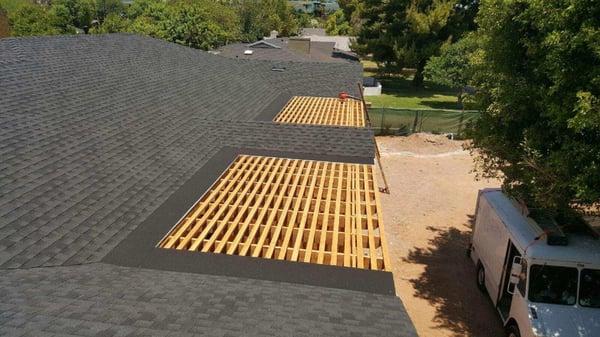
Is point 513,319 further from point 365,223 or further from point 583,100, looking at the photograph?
point 583,100

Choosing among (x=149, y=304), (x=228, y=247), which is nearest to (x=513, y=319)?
(x=228, y=247)

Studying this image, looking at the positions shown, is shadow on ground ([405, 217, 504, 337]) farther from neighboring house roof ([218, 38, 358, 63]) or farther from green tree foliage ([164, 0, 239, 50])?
green tree foliage ([164, 0, 239, 50])

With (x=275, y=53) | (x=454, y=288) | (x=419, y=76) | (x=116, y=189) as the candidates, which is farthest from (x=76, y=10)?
(x=454, y=288)

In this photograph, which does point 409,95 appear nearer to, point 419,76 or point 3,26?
point 419,76

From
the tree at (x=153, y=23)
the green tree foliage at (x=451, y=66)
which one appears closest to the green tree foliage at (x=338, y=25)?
the tree at (x=153, y=23)

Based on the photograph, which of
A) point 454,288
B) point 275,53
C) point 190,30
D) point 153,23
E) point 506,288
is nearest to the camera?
point 506,288

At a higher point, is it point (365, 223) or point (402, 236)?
point (365, 223)
